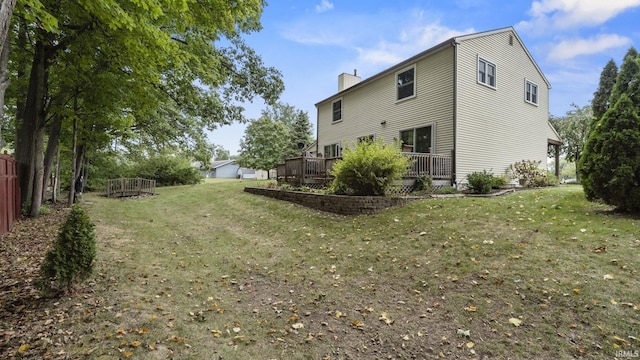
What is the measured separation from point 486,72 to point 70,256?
49.3 feet

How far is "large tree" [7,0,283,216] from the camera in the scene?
5.86m

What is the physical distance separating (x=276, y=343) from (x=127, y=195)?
63.3ft

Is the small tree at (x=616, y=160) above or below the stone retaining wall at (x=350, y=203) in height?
above

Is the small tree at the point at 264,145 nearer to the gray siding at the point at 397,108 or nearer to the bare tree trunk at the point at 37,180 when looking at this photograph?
the gray siding at the point at 397,108

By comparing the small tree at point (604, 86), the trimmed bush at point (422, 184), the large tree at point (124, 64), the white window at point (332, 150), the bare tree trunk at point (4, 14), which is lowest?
the trimmed bush at point (422, 184)

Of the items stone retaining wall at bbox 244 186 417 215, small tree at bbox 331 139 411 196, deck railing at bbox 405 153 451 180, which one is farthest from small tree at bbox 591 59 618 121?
stone retaining wall at bbox 244 186 417 215

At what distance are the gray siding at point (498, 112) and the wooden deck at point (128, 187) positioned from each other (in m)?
18.7

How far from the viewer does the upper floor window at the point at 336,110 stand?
18188 mm

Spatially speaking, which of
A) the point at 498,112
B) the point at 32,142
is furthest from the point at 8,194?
the point at 498,112

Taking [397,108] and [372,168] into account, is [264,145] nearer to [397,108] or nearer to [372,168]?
[397,108]

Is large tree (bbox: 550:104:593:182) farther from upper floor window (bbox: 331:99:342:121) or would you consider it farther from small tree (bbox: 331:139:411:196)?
small tree (bbox: 331:139:411:196)

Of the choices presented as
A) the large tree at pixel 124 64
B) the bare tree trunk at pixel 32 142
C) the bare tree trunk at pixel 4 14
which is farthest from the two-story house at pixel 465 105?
the bare tree trunk at pixel 32 142

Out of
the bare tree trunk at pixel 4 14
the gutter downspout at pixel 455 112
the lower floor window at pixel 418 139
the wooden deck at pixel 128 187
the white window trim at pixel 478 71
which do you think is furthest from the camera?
the wooden deck at pixel 128 187

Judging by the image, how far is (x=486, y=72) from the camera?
12.9 metres
